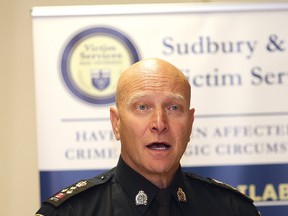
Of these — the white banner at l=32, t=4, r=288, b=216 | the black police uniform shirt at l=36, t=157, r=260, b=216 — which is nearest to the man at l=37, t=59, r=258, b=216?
the black police uniform shirt at l=36, t=157, r=260, b=216

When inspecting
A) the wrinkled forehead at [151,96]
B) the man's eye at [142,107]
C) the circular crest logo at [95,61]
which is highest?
the circular crest logo at [95,61]

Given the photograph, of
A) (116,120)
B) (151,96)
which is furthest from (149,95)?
(116,120)

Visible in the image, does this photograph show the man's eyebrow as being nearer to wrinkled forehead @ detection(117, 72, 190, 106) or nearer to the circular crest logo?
wrinkled forehead @ detection(117, 72, 190, 106)

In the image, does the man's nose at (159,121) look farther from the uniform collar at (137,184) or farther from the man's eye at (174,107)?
the uniform collar at (137,184)

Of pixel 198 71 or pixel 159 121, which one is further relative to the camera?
pixel 198 71

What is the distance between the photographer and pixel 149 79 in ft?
4.74

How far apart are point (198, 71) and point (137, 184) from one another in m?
0.96

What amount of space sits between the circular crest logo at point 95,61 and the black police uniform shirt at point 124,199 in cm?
78

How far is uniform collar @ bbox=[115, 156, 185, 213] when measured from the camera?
4.82 ft

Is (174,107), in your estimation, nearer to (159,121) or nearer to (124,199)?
(159,121)

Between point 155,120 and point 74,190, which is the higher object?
point 155,120

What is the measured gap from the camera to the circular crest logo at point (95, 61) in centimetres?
232

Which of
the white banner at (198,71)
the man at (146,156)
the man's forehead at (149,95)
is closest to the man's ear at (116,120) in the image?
the man at (146,156)

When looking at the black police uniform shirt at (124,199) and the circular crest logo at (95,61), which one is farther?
the circular crest logo at (95,61)
